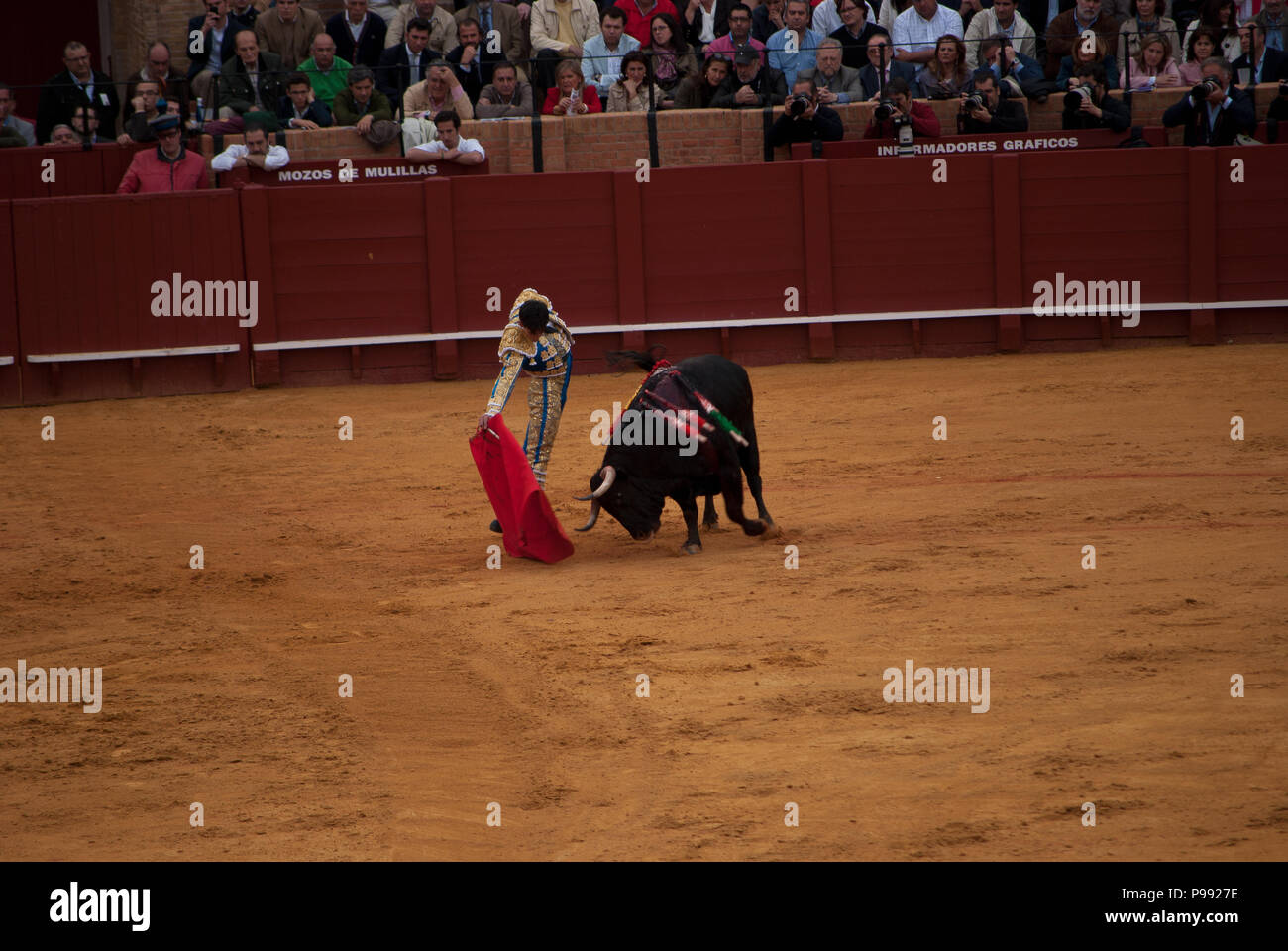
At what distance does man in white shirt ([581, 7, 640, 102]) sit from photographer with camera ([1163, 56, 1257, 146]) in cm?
497

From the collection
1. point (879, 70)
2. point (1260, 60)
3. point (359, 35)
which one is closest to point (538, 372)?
point (879, 70)

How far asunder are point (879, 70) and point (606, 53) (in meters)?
2.61

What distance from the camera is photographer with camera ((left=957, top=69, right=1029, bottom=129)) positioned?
13914 mm

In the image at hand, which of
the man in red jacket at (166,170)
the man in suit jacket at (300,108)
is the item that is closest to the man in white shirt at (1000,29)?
the man in suit jacket at (300,108)

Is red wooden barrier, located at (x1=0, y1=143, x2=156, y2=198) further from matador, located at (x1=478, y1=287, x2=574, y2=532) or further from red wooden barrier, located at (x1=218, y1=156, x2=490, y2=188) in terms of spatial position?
matador, located at (x1=478, y1=287, x2=574, y2=532)

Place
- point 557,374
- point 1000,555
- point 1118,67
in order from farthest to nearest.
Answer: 1. point 1118,67
2. point 557,374
3. point 1000,555

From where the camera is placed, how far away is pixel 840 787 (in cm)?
478

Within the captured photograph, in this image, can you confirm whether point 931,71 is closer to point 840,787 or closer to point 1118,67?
point 1118,67

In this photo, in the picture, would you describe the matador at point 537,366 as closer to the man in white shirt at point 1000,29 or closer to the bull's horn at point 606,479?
the bull's horn at point 606,479

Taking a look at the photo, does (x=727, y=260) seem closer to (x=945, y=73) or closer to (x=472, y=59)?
(x=945, y=73)

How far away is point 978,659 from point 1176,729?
94cm

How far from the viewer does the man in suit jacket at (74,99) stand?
14688 millimetres

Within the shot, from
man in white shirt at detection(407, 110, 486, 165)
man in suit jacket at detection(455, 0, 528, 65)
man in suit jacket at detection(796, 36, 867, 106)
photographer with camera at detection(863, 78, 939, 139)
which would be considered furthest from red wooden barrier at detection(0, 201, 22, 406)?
photographer with camera at detection(863, 78, 939, 139)

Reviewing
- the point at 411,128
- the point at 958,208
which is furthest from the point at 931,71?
the point at 411,128
